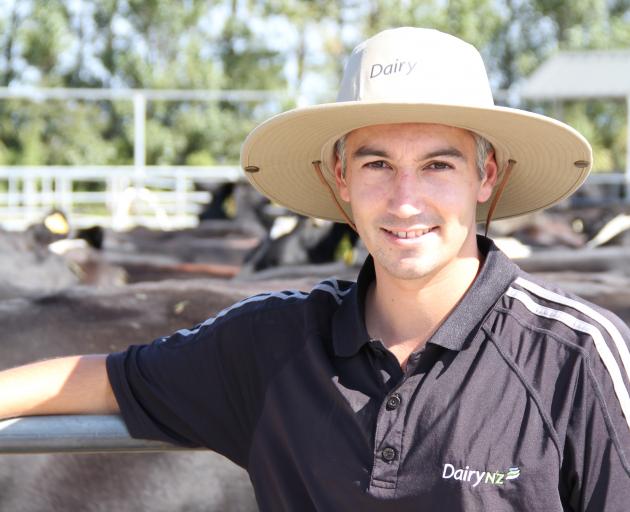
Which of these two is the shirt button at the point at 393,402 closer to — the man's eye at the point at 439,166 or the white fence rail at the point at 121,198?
the man's eye at the point at 439,166

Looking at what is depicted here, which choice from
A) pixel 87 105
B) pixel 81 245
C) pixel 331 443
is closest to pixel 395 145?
pixel 331 443

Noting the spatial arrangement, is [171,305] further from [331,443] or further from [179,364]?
[331,443]

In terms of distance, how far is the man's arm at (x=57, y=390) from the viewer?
197cm

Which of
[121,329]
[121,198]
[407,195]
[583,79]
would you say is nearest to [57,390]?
[407,195]

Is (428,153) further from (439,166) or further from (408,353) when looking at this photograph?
(408,353)

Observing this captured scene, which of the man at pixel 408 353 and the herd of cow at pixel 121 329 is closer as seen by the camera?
the man at pixel 408 353

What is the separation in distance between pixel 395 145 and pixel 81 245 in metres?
5.25

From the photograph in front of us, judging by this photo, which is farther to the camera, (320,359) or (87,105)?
(87,105)

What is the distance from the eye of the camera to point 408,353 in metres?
1.84

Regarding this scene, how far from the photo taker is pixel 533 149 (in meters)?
1.89

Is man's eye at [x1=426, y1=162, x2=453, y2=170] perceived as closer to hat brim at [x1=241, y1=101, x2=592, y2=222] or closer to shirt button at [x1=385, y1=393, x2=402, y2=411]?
hat brim at [x1=241, y1=101, x2=592, y2=222]

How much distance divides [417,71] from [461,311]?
409mm

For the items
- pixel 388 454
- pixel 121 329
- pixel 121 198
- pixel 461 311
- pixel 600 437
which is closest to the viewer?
pixel 600 437

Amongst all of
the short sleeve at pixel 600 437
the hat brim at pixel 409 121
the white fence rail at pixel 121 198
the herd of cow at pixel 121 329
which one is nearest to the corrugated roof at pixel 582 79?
the white fence rail at pixel 121 198
